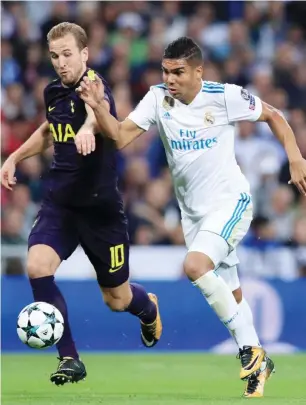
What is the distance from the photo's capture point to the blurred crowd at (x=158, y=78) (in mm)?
15383

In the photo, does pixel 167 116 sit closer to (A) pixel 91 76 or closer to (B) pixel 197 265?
(A) pixel 91 76

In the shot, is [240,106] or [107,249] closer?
[240,106]

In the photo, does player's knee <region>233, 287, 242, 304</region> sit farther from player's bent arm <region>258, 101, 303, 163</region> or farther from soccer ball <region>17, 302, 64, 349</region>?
soccer ball <region>17, 302, 64, 349</region>

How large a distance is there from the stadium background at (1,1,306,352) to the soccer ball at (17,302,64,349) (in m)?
5.08

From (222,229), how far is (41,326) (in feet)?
4.96

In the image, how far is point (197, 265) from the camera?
8.62 meters

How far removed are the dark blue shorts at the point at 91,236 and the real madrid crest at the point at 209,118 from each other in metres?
1.09

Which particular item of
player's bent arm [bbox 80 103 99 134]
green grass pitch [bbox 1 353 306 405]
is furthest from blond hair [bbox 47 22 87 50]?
green grass pitch [bbox 1 353 306 405]

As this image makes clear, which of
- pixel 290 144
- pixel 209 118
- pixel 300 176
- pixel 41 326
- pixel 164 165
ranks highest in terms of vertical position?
pixel 164 165

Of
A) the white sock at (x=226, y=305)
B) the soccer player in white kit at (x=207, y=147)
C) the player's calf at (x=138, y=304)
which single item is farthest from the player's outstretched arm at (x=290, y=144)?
the player's calf at (x=138, y=304)

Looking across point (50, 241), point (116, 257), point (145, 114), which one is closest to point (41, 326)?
point (50, 241)

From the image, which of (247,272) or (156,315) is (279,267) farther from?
(156,315)

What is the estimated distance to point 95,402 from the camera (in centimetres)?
837

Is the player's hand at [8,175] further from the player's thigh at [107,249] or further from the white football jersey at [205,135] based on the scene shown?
the white football jersey at [205,135]
